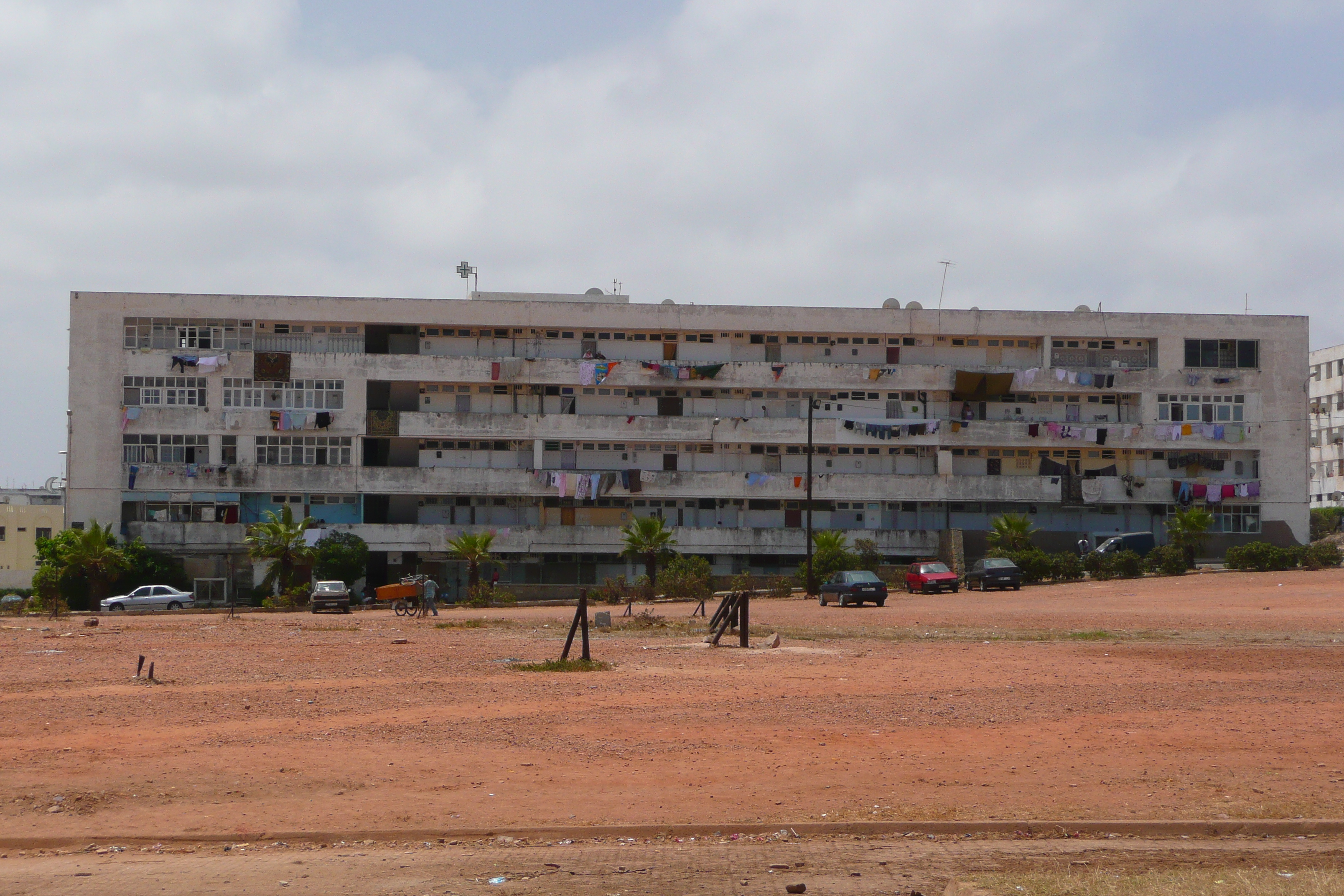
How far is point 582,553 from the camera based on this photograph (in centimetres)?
6506

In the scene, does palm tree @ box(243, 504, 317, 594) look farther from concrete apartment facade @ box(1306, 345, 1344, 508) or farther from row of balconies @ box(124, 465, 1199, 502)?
concrete apartment facade @ box(1306, 345, 1344, 508)

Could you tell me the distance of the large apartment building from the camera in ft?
208

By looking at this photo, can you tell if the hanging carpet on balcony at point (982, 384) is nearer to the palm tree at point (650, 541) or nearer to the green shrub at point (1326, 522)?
the palm tree at point (650, 541)

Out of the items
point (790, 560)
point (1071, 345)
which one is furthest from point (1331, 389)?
point (790, 560)

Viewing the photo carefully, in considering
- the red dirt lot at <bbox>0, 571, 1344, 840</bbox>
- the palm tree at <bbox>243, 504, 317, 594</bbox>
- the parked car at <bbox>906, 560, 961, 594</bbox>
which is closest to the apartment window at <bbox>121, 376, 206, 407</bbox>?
the palm tree at <bbox>243, 504, 317, 594</bbox>

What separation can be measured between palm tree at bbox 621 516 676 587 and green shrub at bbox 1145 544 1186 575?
22.7 m

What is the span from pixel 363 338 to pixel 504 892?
58794 mm

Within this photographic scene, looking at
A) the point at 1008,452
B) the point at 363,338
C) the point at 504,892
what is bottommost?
the point at 504,892

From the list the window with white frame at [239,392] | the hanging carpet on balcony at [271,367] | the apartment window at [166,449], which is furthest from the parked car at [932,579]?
the apartment window at [166,449]

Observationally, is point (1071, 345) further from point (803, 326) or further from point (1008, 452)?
point (803, 326)

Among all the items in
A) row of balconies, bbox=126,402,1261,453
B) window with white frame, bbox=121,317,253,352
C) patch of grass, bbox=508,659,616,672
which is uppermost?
window with white frame, bbox=121,317,253,352

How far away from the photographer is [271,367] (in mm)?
63594

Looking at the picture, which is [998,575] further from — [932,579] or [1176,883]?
[1176,883]

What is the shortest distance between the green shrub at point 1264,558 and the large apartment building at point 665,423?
746cm
